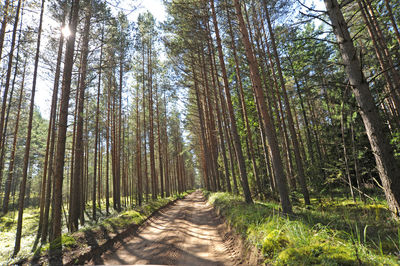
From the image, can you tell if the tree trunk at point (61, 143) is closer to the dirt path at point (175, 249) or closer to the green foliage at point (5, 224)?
the dirt path at point (175, 249)

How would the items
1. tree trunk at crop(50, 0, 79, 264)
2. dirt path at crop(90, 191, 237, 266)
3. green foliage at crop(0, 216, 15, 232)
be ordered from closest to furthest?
1. dirt path at crop(90, 191, 237, 266)
2. tree trunk at crop(50, 0, 79, 264)
3. green foliage at crop(0, 216, 15, 232)

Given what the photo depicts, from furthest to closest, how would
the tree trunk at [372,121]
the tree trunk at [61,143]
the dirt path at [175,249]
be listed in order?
1. the tree trunk at [61,143]
2. the dirt path at [175,249]
3. the tree trunk at [372,121]

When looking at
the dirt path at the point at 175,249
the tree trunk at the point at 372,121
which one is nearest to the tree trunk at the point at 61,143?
the dirt path at the point at 175,249

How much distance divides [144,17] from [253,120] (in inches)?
576

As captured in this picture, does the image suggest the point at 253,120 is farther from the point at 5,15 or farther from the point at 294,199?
the point at 5,15

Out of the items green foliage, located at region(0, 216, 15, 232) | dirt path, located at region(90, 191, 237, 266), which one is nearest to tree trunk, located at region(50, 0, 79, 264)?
dirt path, located at region(90, 191, 237, 266)

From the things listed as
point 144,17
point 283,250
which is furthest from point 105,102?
point 283,250

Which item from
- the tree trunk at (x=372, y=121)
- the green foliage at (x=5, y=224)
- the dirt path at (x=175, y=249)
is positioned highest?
the tree trunk at (x=372, y=121)

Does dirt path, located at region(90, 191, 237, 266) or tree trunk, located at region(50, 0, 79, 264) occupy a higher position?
tree trunk, located at region(50, 0, 79, 264)

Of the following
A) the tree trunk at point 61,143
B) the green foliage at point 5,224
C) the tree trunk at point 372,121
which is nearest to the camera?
the tree trunk at point 372,121

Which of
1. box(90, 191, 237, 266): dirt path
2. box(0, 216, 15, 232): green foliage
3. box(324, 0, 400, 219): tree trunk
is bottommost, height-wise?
box(0, 216, 15, 232): green foliage

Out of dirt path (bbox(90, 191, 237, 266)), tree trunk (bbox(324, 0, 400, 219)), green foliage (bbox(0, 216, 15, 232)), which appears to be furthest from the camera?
green foliage (bbox(0, 216, 15, 232))

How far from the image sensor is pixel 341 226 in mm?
4180

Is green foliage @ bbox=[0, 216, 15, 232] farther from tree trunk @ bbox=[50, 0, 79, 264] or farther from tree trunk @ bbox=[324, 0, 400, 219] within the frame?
tree trunk @ bbox=[324, 0, 400, 219]
